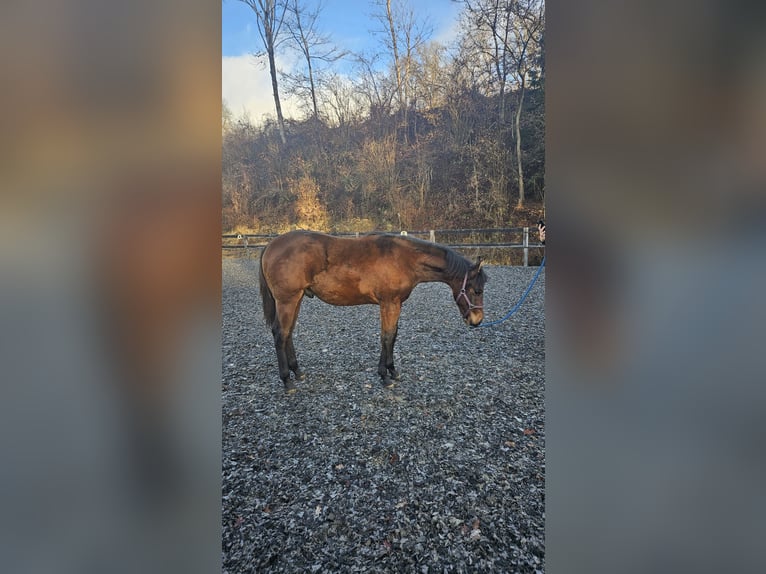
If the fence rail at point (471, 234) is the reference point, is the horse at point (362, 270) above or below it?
below

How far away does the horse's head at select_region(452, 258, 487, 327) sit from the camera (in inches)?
74.8

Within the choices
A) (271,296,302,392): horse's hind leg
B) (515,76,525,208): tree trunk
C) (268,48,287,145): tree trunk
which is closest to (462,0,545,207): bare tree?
(515,76,525,208): tree trunk

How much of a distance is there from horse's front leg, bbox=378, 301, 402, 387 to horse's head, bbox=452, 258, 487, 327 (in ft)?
1.27

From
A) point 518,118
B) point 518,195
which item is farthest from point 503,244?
point 518,118

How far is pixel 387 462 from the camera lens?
4.26ft

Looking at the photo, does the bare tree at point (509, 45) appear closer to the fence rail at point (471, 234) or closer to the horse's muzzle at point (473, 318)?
the fence rail at point (471, 234)

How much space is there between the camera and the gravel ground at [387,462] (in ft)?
2.96

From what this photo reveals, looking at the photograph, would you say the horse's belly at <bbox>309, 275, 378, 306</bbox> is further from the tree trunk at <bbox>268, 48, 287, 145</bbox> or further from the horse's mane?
the tree trunk at <bbox>268, 48, 287, 145</bbox>

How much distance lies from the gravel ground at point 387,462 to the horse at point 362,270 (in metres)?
→ 0.42
